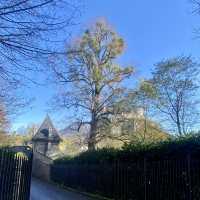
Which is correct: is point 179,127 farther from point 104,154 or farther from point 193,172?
point 193,172

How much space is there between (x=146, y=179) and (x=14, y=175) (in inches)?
236

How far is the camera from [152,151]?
48.1 ft

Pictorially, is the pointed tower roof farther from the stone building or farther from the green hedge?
the green hedge

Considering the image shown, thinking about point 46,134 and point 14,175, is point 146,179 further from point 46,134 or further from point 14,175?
point 46,134

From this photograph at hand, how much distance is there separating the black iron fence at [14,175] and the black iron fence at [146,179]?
16.1 feet

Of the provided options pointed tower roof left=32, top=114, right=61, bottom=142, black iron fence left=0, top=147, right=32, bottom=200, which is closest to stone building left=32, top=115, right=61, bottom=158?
pointed tower roof left=32, top=114, right=61, bottom=142

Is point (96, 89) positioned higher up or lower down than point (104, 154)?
higher up

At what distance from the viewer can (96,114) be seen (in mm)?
29812

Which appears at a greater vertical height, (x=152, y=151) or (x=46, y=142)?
(x=46, y=142)

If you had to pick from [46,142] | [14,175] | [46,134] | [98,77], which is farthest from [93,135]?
[46,134]

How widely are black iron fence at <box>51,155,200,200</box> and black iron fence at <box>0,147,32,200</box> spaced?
491 centimetres

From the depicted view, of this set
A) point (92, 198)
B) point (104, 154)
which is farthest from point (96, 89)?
point (92, 198)

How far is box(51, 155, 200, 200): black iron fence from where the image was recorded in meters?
11.8

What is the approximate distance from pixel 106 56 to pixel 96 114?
526 centimetres
